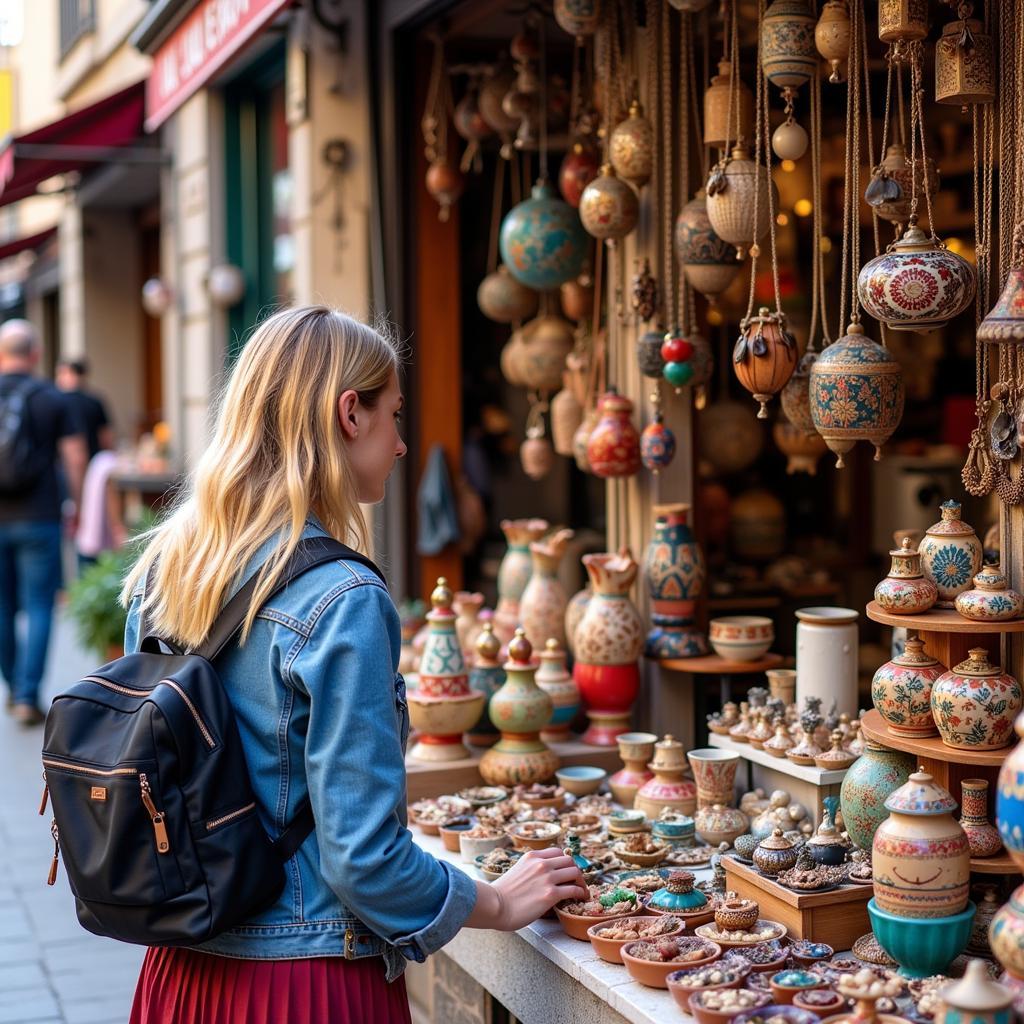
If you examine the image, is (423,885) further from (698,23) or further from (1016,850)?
(698,23)

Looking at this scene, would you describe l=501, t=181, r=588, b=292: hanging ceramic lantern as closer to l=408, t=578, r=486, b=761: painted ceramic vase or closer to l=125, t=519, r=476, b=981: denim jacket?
l=408, t=578, r=486, b=761: painted ceramic vase

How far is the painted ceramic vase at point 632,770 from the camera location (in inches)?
117

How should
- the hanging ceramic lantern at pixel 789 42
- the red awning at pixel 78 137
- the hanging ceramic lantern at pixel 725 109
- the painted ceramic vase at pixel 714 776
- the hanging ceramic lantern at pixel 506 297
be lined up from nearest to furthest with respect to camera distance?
the hanging ceramic lantern at pixel 789 42 < the painted ceramic vase at pixel 714 776 < the hanging ceramic lantern at pixel 725 109 < the hanging ceramic lantern at pixel 506 297 < the red awning at pixel 78 137

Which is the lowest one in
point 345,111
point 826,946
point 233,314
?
point 826,946

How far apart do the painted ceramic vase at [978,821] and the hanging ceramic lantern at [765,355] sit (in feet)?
2.79

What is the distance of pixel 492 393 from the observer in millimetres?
6559

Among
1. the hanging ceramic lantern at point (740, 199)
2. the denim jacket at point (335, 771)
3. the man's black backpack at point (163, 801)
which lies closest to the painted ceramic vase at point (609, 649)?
the hanging ceramic lantern at point (740, 199)

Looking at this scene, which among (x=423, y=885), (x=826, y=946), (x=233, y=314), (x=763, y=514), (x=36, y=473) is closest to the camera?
(x=423, y=885)

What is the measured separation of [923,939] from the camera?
75.4 inches

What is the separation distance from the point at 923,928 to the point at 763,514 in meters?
2.72

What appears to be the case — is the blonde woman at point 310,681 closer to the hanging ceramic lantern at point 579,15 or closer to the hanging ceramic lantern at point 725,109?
the hanging ceramic lantern at point 725,109

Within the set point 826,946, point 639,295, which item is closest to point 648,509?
point 639,295

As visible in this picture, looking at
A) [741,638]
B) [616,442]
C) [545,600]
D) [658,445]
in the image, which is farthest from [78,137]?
[741,638]

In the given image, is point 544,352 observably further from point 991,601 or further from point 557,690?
point 991,601
